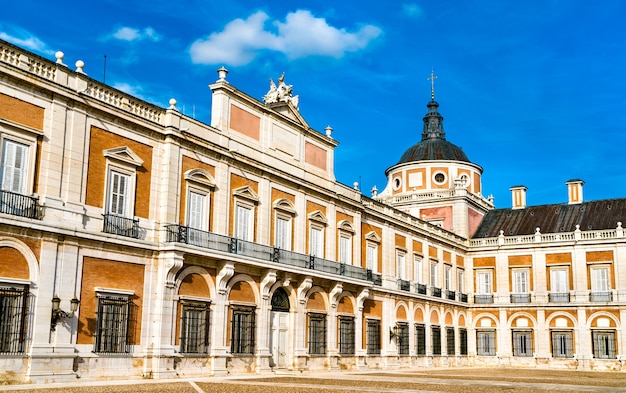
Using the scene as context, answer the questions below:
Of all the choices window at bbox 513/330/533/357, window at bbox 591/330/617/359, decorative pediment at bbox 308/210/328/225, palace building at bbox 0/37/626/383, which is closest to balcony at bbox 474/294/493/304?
palace building at bbox 0/37/626/383

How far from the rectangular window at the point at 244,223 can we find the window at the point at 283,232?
1.72 m

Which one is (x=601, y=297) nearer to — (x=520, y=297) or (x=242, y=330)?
(x=520, y=297)

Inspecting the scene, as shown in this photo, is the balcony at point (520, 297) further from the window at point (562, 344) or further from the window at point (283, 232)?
the window at point (283, 232)

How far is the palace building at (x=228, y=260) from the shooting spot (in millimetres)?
18766

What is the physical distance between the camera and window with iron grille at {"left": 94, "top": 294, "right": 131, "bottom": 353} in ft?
66.3

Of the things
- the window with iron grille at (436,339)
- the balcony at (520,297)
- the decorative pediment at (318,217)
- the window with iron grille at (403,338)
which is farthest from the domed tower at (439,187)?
the decorative pediment at (318,217)

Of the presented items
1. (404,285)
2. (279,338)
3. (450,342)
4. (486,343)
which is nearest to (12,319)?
(279,338)

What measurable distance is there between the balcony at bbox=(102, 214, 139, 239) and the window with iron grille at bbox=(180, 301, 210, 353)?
292 centimetres

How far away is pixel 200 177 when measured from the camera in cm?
2455

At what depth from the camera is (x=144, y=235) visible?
878 inches

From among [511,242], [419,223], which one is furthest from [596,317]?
[419,223]

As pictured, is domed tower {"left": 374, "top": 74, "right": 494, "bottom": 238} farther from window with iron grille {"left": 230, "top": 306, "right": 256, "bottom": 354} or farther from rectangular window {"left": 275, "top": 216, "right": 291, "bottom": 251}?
window with iron grille {"left": 230, "top": 306, "right": 256, "bottom": 354}

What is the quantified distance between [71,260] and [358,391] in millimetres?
8568

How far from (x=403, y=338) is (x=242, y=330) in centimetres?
1459
